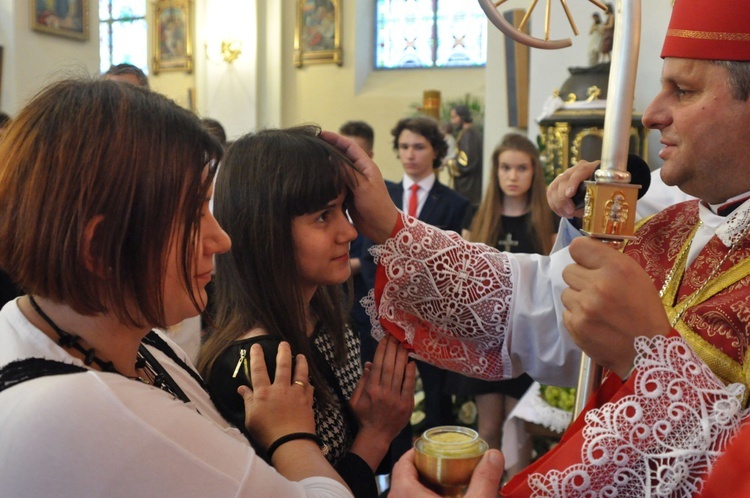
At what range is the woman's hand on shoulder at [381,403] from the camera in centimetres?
176

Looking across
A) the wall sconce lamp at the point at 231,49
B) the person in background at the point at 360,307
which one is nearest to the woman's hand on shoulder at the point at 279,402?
the person in background at the point at 360,307

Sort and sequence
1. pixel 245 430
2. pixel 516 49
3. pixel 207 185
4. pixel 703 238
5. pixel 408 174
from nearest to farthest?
pixel 207 185, pixel 245 430, pixel 703 238, pixel 408 174, pixel 516 49

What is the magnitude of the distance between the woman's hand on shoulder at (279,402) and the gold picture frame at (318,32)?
43.4ft

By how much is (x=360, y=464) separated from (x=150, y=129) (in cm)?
90

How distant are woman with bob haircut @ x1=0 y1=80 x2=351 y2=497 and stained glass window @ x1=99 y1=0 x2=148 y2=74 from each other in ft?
54.0

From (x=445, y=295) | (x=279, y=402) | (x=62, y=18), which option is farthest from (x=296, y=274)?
(x=62, y=18)

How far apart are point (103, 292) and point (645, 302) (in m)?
0.85

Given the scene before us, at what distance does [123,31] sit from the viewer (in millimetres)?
16812

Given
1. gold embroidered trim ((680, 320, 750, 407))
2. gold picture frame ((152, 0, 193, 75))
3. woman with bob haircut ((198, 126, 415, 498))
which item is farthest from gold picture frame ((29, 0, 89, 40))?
gold embroidered trim ((680, 320, 750, 407))

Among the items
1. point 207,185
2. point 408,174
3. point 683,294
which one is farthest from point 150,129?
point 408,174

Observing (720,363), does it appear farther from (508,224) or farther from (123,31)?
(123,31)

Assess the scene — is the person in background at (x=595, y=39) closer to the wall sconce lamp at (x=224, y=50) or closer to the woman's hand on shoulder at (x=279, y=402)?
the woman's hand on shoulder at (x=279, y=402)

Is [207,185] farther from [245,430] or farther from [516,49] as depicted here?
[516,49]

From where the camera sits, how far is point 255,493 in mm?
1088
